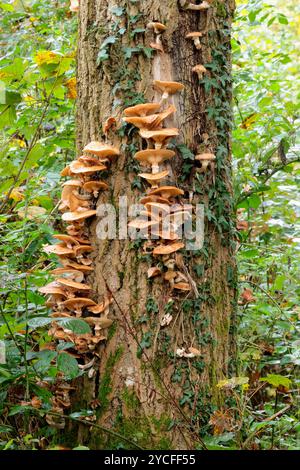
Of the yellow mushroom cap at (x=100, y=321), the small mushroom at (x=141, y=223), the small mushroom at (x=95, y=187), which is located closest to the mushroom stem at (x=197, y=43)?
the small mushroom at (x=95, y=187)

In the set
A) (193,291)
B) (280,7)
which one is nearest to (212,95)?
(193,291)

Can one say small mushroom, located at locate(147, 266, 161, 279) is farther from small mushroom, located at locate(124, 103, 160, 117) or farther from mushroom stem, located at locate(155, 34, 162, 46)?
mushroom stem, located at locate(155, 34, 162, 46)

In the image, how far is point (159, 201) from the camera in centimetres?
322

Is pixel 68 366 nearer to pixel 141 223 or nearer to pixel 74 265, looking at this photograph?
pixel 74 265

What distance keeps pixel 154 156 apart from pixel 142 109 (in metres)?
0.30

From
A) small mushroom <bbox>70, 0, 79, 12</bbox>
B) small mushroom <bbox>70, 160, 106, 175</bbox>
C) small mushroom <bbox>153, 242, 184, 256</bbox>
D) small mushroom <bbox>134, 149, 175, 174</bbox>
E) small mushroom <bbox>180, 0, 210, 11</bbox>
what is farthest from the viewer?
small mushroom <bbox>70, 0, 79, 12</bbox>

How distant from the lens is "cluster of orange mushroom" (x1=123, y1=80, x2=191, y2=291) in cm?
318

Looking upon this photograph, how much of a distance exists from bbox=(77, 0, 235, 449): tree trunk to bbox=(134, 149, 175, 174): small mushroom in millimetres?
93

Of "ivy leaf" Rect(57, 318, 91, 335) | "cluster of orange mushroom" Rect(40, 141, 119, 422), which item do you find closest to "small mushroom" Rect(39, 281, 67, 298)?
"cluster of orange mushroom" Rect(40, 141, 119, 422)

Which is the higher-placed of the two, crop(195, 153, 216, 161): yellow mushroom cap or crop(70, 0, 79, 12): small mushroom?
crop(70, 0, 79, 12): small mushroom

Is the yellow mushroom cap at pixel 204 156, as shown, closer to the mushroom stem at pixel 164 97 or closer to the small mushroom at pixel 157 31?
the mushroom stem at pixel 164 97

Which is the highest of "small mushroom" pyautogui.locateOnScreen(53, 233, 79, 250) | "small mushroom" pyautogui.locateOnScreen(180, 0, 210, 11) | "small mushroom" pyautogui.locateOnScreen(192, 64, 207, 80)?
"small mushroom" pyautogui.locateOnScreen(180, 0, 210, 11)

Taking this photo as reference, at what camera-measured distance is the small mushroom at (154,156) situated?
3.23m

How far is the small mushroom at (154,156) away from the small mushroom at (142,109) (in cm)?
27
